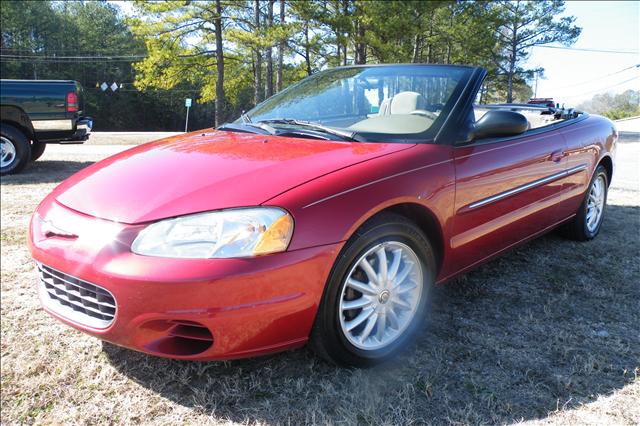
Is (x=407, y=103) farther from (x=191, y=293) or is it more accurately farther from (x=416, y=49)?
(x=416, y=49)

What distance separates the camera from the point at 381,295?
2.07 m

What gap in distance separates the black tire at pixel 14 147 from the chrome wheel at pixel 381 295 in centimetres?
678

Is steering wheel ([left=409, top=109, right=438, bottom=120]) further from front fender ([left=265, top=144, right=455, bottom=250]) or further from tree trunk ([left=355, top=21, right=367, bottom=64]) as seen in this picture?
tree trunk ([left=355, top=21, right=367, bottom=64])

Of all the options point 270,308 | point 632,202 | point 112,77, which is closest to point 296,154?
point 270,308

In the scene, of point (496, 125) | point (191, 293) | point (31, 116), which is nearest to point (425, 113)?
point (496, 125)

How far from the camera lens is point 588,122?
365cm

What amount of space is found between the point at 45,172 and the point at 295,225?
6.98 m

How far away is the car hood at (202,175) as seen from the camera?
1.76 metres

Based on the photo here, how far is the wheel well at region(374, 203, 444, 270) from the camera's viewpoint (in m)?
2.11

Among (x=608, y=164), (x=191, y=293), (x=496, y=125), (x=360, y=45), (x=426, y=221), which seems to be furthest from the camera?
(x=360, y=45)

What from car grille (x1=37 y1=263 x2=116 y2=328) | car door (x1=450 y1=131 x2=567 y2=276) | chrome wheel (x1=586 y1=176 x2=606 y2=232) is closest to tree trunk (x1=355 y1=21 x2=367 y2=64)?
chrome wheel (x1=586 y1=176 x2=606 y2=232)

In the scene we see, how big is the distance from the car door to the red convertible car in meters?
0.01

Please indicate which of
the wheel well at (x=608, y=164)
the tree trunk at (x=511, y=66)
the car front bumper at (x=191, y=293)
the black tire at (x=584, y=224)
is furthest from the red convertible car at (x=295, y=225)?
the tree trunk at (x=511, y=66)

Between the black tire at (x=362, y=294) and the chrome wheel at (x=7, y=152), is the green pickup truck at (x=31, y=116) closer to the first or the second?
the chrome wheel at (x=7, y=152)
